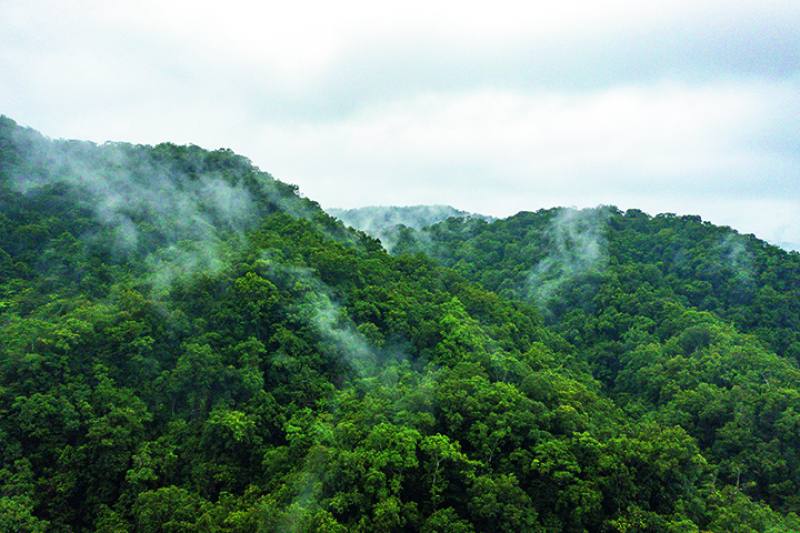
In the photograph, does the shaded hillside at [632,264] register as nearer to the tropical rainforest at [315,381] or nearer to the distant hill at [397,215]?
the tropical rainforest at [315,381]

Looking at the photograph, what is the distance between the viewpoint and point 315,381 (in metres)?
19.5

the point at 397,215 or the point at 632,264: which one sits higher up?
the point at 397,215

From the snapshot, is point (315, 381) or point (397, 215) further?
point (397, 215)

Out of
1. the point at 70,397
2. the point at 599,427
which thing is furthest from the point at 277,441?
the point at 599,427

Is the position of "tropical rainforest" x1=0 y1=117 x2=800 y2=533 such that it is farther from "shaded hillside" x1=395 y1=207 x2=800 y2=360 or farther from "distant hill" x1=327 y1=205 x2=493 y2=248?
"distant hill" x1=327 y1=205 x2=493 y2=248

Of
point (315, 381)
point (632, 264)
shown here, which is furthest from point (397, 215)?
point (315, 381)

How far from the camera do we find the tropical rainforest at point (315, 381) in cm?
1448

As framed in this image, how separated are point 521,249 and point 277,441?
30.5 metres

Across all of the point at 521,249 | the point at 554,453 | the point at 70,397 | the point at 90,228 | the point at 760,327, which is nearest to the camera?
the point at 554,453

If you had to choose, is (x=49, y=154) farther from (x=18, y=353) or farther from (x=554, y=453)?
(x=554, y=453)

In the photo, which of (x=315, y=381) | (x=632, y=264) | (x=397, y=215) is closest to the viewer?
(x=315, y=381)

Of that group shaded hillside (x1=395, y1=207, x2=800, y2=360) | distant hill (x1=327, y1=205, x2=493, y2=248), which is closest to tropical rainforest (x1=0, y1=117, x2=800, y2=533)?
shaded hillside (x1=395, y1=207, x2=800, y2=360)

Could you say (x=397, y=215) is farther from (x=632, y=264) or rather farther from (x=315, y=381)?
(x=315, y=381)

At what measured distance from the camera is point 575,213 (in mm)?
47188
